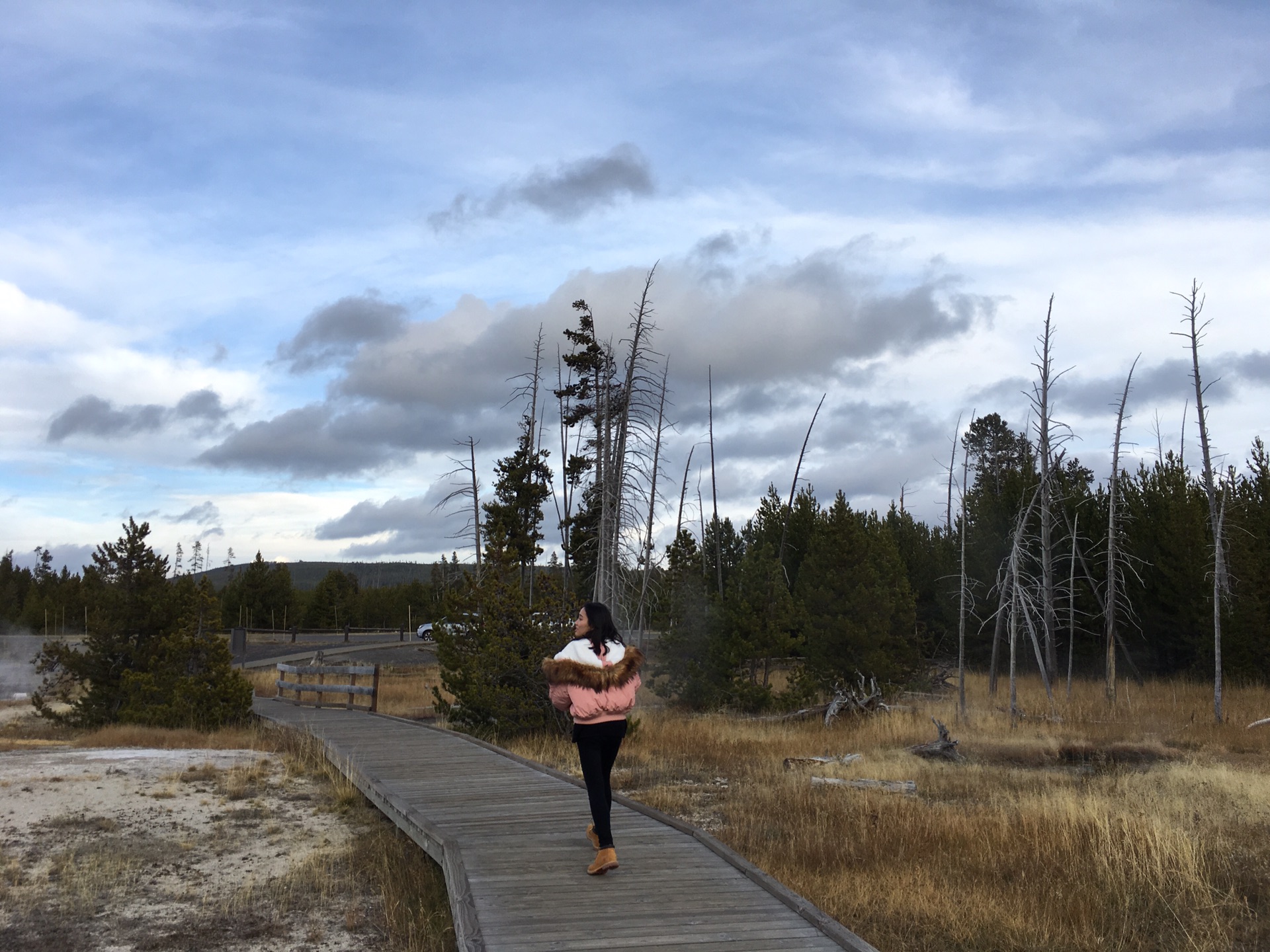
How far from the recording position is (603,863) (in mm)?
6660

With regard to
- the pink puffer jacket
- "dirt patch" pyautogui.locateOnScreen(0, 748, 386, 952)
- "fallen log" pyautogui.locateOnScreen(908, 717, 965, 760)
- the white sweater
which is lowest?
"fallen log" pyautogui.locateOnScreen(908, 717, 965, 760)

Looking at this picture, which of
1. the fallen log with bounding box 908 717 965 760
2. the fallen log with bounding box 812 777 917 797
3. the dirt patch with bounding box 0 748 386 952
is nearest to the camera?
the dirt patch with bounding box 0 748 386 952

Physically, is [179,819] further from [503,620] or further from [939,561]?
[939,561]

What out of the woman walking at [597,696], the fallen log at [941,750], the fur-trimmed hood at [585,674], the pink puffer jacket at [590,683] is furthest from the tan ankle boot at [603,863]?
the fallen log at [941,750]

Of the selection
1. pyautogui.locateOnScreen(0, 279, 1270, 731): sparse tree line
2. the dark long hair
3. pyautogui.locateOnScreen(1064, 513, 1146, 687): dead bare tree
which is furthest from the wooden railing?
pyautogui.locateOnScreen(1064, 513, 1146, 687): dead bare tree

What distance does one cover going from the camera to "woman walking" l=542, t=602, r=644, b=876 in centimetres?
656

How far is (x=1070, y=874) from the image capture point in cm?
836

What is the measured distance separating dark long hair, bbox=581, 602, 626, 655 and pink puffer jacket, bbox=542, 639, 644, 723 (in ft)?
0.17

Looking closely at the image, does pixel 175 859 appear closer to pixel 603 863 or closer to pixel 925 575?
pixel 603 863

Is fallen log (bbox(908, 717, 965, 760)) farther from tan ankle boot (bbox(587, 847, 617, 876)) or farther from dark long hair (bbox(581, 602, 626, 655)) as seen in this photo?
dark long hair (bbox(581, 602, 626, 655))

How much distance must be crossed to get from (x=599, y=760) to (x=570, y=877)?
83 cm

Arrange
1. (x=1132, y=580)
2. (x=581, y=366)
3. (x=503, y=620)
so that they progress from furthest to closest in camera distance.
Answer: (x=1132, y=580), (x=581, y=366), (x=503, y=620)

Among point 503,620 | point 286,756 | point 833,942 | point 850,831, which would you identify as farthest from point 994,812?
point 286,756

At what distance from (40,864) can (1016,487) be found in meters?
32.6
